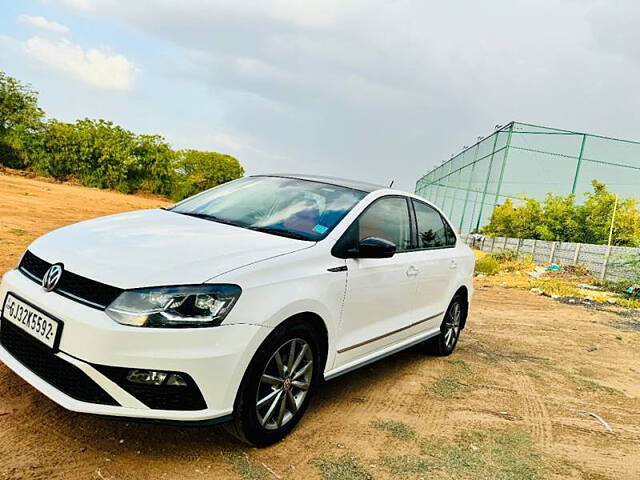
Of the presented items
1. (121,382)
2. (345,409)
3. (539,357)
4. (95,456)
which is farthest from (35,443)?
(539,357)

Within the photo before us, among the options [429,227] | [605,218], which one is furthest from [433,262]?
[605,218]

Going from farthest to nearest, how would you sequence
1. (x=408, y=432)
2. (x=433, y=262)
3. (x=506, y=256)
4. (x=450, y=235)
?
1. (x=506, y=256)
2. (x=450, y=235)
3. (x=433, y=262)
4. (x=408, y=432)

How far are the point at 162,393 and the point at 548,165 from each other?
60.9 feet

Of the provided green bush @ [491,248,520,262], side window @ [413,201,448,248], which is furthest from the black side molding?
green bush @ [491,248,520,262]

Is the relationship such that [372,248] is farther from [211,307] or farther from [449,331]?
[449,331]

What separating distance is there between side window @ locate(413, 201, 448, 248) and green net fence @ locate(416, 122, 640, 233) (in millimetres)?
14194

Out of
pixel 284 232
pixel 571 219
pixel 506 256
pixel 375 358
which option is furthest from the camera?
pixel 506 256

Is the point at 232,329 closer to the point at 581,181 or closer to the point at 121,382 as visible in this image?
the point at 121,382

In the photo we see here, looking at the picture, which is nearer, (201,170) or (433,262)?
(433,262)

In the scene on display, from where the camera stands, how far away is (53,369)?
271 cm

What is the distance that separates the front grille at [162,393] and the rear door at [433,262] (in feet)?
7.98

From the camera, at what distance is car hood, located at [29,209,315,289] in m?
2.71

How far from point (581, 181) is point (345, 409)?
1668 centimetres

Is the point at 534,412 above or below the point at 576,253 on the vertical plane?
A: below
